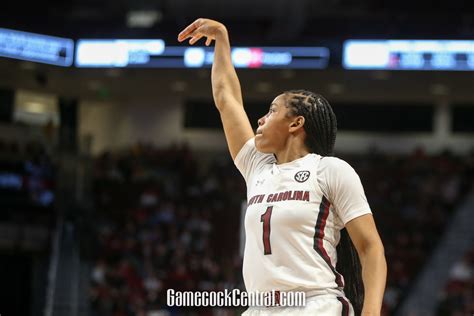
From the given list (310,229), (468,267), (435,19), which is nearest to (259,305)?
(310,229)

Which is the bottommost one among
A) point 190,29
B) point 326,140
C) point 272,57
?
point 326,140

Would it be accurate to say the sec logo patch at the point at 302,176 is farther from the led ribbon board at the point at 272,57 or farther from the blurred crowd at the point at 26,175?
the blurred crowd at the point at 26,175

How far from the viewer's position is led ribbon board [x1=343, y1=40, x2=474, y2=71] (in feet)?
50.3

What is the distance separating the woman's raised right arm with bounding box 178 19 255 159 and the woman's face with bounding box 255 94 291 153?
23 cm

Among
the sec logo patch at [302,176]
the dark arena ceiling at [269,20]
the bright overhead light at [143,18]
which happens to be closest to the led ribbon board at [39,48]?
the dark arena ceiling at [269,20]

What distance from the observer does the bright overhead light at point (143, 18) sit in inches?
667

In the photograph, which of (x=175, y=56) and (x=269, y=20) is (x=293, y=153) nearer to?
(x=175, y=56)

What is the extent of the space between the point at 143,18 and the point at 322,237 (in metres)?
14.9

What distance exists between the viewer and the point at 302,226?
3.04 m

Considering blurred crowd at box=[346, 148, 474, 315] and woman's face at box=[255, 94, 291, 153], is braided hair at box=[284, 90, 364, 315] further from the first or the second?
blurred crowd at box=[346, 148, 474, 315]

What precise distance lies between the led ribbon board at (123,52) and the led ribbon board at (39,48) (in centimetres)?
48

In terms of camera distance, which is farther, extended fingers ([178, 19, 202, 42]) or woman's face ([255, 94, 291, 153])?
extended fingers ([178, 19, 202, 42])

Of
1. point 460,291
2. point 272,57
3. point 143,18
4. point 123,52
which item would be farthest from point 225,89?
point 143,18

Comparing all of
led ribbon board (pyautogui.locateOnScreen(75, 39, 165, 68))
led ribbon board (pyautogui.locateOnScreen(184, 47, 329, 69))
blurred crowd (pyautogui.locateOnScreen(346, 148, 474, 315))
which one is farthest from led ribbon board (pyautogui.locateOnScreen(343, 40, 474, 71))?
led ribbon board (pyautogui.locateOnScreen(75, 39, 165, 68))
